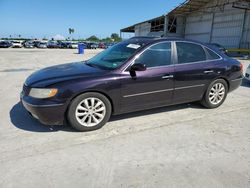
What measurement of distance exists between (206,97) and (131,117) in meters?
1.73

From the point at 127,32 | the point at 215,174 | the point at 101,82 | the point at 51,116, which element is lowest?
the point at 215,174

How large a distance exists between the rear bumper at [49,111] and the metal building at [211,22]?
24.4m

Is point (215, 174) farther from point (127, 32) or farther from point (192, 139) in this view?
point (127, 32)

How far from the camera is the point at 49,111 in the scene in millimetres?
3309

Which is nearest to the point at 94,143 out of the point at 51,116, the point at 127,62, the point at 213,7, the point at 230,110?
the point at 51,116

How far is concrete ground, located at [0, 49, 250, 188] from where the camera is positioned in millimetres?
2480

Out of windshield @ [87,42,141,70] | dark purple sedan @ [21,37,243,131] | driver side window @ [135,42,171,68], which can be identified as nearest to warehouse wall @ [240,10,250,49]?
dark purple sedan @ [21,37,243,131]

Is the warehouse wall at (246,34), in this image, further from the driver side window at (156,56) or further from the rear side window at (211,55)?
the driver side window at (156,56)

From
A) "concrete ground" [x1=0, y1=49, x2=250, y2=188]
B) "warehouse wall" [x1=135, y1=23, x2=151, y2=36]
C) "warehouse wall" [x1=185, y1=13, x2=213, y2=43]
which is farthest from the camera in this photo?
"warehouse wall" [x1=135, y1=23, x2=151, y2=36]

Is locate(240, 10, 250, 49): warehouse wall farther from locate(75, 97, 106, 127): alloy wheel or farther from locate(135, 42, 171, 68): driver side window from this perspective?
locate(75, 97, 106, 127): alloy wheel

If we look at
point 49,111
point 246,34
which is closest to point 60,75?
point 49,111

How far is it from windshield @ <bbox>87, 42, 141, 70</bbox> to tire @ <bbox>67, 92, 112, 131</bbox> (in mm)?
636

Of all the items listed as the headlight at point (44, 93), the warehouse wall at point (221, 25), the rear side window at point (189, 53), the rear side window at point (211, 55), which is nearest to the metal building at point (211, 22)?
the warehouse wall at point (221, 25)

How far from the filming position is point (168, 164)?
9.12 feet
